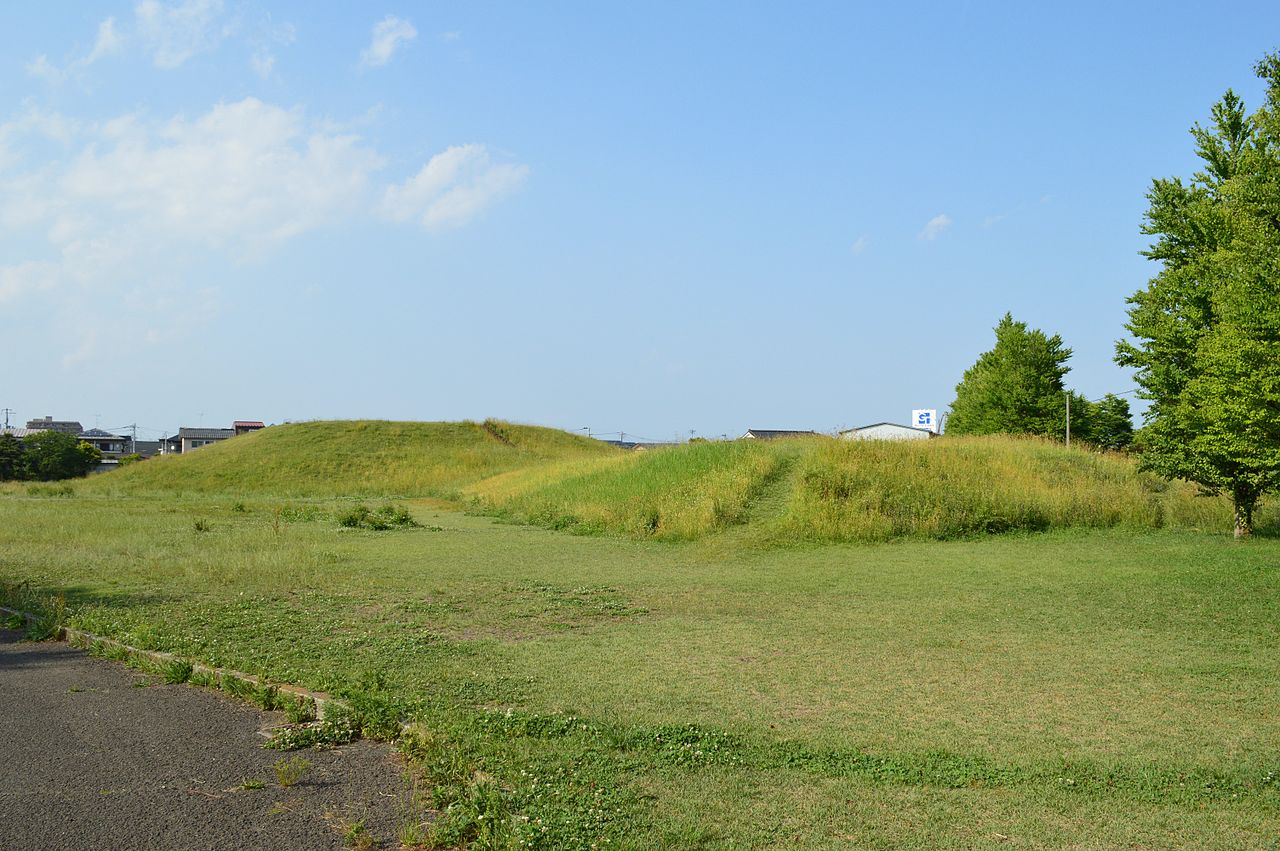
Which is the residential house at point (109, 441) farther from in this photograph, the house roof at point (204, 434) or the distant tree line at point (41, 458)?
the distant tree line at point (41, 458)

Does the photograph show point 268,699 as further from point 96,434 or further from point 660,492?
point 96,434

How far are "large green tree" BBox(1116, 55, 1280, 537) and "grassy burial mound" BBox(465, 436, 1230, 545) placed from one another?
192 cm

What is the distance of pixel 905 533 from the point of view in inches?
707

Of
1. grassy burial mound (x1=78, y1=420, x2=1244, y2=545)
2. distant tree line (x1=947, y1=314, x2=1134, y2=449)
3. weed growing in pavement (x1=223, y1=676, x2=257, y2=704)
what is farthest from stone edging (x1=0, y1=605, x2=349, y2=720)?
distant tree line (x1=947, y1=314, x2=1134, y2=449)

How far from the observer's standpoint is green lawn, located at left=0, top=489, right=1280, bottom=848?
411 cm

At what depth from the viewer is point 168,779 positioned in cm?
459

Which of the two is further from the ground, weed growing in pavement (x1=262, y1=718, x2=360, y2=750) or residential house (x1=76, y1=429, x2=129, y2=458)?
residential house (x1=76, y1=429, x2=129, y2=458)

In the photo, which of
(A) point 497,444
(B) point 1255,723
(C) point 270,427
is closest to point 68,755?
(B) point 1255,723

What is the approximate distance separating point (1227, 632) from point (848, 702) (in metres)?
5.13

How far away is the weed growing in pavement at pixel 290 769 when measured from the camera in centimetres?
452

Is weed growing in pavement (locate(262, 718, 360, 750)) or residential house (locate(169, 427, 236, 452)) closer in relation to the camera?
weed growing in pavement (locate(262, 718, 360, 750))

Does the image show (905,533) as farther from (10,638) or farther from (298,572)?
(10,638)

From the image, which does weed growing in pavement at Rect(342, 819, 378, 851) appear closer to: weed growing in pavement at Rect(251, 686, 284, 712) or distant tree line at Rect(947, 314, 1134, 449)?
weed growing in pavement at Rect(251, 686, 284, 712)

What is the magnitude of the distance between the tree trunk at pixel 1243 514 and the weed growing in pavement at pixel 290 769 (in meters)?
18.1
